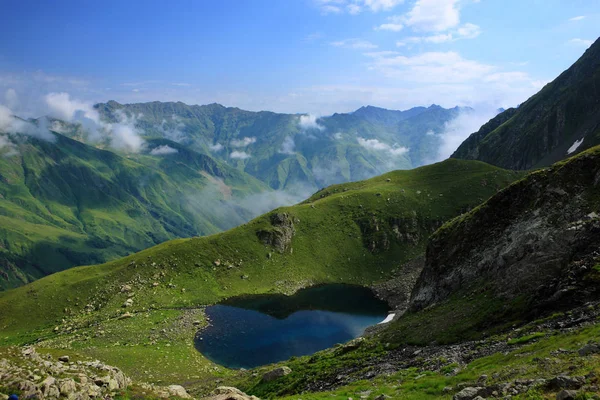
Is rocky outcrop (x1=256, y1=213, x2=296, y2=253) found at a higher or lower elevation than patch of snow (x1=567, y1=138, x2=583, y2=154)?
lower

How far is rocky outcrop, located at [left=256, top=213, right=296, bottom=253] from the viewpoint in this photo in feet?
425

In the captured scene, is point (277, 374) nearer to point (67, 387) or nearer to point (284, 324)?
point (67, 387)

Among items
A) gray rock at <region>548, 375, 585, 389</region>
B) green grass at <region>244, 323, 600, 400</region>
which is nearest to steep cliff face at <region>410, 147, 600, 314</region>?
green grass at <region>244, 323, 600, 400</region>

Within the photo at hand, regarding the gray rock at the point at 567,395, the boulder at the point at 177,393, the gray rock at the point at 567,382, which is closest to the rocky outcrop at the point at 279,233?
the boulder at the point at 177,393

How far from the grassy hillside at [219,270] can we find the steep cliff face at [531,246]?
140ft

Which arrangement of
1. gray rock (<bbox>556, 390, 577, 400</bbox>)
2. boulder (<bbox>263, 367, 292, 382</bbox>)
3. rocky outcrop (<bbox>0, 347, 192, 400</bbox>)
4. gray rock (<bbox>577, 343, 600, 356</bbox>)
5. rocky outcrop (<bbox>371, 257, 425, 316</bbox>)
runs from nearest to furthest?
gray rock (<bbox>556, 390, 577, 400</bbox>), gray rock (<bbox>577, 343, 600, 356</bbox>), rocky outcrop (<bbox>0, 347, 192, 400</bbox>), boulder (<bbox>263, 367, 292, 382</bbox>), rocky outcrop (<bbox>371, 257, 425, 316</bbox>)

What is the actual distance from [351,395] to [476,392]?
1095 centimetres

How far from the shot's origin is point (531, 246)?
131ft

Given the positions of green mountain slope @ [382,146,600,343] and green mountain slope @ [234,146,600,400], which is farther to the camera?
green mountain slope @ [382,146,600,343]

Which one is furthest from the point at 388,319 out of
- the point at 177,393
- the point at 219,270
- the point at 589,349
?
A: the point at 589,349

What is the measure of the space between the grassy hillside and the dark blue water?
5.40 m

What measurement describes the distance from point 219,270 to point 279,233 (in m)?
26.2

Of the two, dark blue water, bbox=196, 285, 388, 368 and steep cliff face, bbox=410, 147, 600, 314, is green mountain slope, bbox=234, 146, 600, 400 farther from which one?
dark blue water, bbox=196, 285, 388, 368

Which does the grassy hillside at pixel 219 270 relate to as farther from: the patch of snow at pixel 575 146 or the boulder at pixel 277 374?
the patch of snow at pixel 575 146
